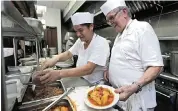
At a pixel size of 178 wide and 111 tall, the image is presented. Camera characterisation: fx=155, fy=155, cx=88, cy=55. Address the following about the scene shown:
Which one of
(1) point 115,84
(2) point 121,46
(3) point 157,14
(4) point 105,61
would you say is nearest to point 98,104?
(1) point 115,84

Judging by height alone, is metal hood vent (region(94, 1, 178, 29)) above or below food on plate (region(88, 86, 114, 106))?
above

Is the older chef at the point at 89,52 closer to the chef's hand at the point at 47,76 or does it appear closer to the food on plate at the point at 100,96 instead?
the chef's hand at the point at 47,76

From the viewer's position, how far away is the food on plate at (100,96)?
1.04 meters

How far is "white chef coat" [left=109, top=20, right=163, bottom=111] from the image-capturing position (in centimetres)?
121

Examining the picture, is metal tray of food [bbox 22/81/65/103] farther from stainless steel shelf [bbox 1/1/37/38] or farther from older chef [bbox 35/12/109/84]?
stainless steel shelf [bbox 1/1/37/38]

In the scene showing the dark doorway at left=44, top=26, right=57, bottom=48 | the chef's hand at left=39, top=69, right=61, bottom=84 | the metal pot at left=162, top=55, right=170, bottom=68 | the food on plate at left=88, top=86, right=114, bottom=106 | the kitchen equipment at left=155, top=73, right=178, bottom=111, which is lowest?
the kitchen equipment at left=155, top=73, right=178, bottom=111

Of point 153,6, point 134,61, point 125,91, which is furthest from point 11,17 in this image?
point 153,6

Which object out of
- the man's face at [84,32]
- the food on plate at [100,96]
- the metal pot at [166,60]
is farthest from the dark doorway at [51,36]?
the food on plate at [100,96]

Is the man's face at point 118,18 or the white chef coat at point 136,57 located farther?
the man's face at point 118,18

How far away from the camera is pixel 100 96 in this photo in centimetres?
108

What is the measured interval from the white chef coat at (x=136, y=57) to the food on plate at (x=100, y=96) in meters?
0.28

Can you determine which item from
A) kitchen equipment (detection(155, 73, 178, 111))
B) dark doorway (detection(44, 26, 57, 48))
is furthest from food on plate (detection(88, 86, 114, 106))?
dark doorway (detection(44, 26, 57, 48))

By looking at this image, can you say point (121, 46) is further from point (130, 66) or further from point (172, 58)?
point (172, 58)

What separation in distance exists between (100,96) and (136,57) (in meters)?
0.46
